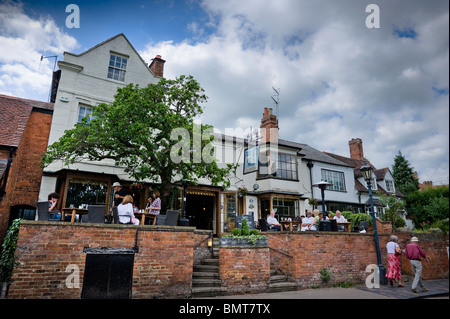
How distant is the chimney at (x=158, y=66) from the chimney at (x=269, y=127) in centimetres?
→ 783

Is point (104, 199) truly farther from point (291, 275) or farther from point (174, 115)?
point (291, 275)

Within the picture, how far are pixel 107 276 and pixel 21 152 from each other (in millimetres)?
8807

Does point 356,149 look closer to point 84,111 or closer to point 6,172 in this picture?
point 84,111

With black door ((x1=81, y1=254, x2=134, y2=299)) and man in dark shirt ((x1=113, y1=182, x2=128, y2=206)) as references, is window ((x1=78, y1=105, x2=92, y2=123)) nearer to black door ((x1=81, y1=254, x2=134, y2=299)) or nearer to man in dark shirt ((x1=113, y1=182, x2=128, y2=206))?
man in dark shirt ((x1=113, y1=182, x2=128, y2=206))

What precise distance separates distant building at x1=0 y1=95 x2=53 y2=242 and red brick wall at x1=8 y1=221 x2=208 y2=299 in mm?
5384

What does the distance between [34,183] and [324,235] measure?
1248 centimetres

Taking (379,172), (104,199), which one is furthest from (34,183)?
(379,172)

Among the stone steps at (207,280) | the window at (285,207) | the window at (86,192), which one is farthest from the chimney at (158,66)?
the stone steps at (207,280)

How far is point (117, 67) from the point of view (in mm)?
15203

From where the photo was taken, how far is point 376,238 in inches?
404

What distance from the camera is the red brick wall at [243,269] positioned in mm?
7641

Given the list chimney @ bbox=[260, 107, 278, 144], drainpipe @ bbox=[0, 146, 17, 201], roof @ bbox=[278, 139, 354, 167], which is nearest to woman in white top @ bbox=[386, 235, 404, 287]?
chimney @ bbox=[260, 107, 278, 144]

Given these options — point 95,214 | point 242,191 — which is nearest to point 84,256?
point 95,214

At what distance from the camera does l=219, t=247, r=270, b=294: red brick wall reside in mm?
7641
